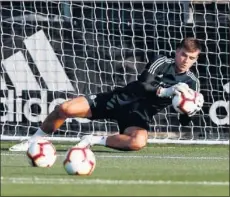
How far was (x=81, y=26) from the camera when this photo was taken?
15.6 metres

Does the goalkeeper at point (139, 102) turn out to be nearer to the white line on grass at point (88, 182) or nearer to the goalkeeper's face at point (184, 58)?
the goalkeeper's face at point (184, 58)

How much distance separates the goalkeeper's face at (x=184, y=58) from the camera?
11.5 m

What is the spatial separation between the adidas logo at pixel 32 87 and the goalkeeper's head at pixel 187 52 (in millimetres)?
4014

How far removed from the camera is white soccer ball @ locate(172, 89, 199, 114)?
35.8ft

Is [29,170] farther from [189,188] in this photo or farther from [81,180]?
[189,188]

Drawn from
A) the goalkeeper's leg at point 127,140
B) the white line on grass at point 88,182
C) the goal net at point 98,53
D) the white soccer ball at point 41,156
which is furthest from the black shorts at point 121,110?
the goal net at point 98,53

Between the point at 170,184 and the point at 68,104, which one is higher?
the point at 68,104

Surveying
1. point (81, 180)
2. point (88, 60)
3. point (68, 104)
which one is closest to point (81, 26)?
point (88, 60)

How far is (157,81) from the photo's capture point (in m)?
11.8

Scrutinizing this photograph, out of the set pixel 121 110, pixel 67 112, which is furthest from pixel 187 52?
pixel 67 112

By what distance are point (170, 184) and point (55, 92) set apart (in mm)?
7072

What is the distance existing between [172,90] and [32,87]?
465 cm

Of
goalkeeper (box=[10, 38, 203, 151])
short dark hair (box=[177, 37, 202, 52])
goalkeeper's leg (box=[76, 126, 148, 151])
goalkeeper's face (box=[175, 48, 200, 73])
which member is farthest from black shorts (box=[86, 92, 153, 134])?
short dark hair (box=[177, 37, 202, 52])

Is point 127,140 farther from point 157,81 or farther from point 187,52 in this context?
point 187,52
